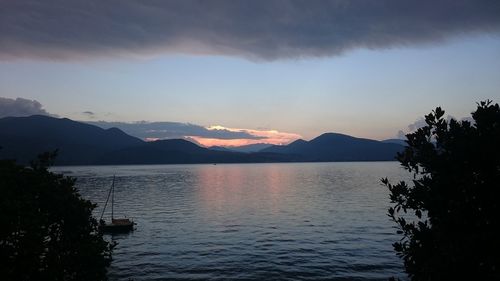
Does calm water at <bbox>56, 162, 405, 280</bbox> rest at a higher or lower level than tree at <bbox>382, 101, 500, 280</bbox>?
lower

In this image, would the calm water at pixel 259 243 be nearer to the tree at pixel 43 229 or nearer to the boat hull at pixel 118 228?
the boat hull at pixel 118 228

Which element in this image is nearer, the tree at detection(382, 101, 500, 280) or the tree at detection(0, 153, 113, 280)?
the tree at detection(382, 101, 500, 280)

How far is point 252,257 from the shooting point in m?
54.5

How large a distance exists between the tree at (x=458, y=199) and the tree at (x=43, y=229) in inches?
603

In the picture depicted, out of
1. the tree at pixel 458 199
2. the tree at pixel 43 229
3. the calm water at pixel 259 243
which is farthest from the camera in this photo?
the calm water at pixel 259 243

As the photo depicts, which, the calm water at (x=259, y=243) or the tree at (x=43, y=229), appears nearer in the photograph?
the tree at (x=43, y=229)

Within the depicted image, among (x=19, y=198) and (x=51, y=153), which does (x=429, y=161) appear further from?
(x=51, y=153)

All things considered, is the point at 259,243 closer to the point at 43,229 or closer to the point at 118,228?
the point at 118,228

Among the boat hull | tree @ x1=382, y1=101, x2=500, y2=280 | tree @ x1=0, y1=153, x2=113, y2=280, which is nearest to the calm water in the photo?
the boat hull

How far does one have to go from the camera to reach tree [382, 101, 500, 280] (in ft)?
37.1

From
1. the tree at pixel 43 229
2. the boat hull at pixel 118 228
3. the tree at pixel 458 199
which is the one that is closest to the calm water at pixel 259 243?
the boat hull at pixel 118 228

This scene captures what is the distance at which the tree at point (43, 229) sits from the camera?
16.7 metres

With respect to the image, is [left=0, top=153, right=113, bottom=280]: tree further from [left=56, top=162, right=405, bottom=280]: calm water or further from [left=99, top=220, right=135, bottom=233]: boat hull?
[left=99, top=220, right=135, bottom=233]: boat hull

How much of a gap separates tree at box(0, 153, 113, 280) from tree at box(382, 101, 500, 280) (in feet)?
50.2
